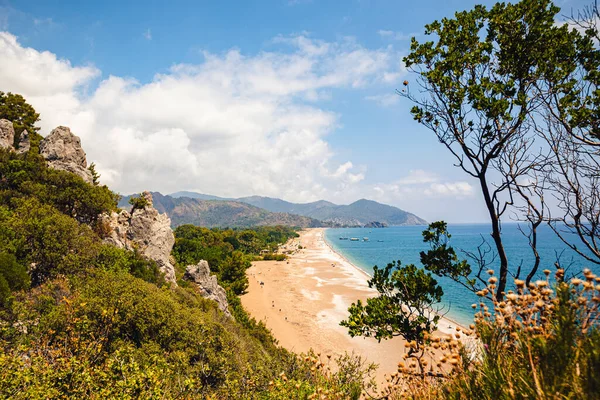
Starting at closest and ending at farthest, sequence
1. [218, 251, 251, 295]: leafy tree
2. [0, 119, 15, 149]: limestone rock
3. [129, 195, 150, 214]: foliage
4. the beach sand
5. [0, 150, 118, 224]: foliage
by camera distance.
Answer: [0, 150, 118, 224]: foliage → [0, 119, 15, 149]: limestone rock → the beach sand → [129, 195, 150, 214]: foliage → [218, 251, 251, 295]: leafy tree

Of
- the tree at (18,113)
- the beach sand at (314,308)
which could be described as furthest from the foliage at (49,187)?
the beach sand at (314,308)

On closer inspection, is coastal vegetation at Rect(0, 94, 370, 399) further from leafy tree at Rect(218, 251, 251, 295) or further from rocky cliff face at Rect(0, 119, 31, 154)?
leafy tree at Rect(218, 251, 251, 295)

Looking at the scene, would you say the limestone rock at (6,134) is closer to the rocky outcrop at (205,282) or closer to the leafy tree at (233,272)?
Answer: the rocky outcrop at (205,282)

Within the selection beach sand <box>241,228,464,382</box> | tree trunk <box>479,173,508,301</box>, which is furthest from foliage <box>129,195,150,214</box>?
tree trunk <box>479,173,508,301</box>

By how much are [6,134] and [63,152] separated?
5.39 meters

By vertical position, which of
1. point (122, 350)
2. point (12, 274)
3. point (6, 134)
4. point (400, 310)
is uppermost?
point (6, 134)

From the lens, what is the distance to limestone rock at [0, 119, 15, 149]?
93.4 ft

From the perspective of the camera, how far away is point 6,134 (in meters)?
29.4

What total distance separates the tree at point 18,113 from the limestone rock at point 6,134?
1989 millimetres

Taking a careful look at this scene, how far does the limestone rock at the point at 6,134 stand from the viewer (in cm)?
2847

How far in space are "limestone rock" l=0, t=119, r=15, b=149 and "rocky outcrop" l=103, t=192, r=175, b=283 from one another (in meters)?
12.5

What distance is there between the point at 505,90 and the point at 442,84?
1.46 meters

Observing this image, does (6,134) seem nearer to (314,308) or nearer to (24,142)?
(24,142)

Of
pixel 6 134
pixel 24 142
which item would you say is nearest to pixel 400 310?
pixel 6 134
